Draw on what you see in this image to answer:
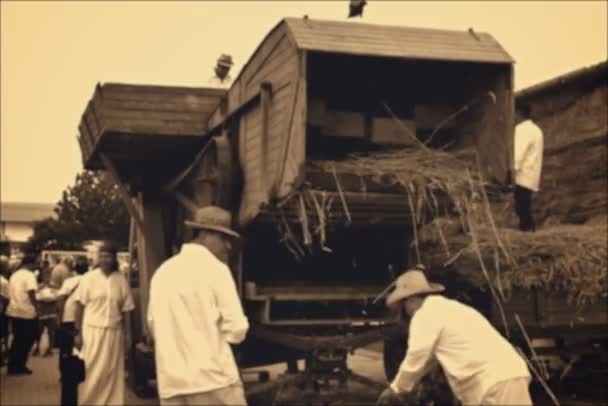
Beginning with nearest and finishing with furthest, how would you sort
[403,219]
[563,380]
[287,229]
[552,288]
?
[287,229] < [403,219] < [552,288] < [563,380]

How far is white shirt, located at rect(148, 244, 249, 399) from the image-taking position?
494 centimetres

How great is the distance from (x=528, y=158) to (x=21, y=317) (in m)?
8.16

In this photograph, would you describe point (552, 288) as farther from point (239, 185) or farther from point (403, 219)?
point (239, 185)

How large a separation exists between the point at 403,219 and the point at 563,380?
3.61 m

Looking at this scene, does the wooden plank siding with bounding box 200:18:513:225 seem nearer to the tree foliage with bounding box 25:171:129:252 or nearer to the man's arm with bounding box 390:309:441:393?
the man's arm with bounding box 390:309:441:393

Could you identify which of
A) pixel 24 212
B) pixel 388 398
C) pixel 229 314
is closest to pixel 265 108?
pixel 229 314

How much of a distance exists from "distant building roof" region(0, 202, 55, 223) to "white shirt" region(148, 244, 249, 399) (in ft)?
212

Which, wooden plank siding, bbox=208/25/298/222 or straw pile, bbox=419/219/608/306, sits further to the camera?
straw pile, bbox=419/219/608/306

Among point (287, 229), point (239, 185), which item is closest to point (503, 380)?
point (287, 229)

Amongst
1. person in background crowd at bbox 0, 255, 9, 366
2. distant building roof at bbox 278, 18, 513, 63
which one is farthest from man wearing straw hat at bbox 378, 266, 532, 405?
person in background crowd at bbox 0, 255, 9, 366

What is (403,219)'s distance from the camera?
24.9 ft

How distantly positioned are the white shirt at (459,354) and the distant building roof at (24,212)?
65.2m

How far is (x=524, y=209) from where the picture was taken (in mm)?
9852

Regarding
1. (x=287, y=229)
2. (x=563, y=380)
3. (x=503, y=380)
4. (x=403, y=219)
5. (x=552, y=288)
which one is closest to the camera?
(x=503, y=380)
